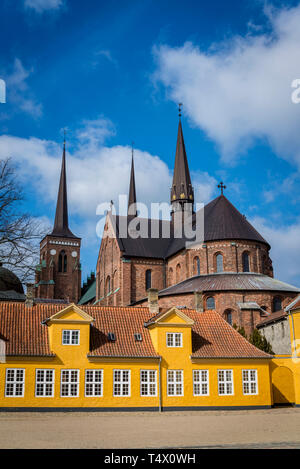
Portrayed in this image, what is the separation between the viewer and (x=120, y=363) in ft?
93.3

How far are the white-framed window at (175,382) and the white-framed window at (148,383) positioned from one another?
32.8 inches

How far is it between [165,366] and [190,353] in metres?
1.70

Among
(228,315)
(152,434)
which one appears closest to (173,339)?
(152,434)

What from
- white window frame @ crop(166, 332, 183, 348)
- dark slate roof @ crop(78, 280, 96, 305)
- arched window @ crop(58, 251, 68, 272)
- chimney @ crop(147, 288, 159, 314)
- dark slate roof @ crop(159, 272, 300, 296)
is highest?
arched window @ crop(58, 251, 68, 272)

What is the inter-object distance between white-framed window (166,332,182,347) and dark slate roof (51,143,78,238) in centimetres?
5501

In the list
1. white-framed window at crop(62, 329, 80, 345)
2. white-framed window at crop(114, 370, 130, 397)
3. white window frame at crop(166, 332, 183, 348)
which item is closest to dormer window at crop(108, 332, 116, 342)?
white-framed window at crop(114, 370, 130, 397)

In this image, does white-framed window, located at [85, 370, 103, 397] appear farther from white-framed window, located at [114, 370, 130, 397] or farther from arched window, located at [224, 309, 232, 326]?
arched window, located at [224, 309, 232, 326]

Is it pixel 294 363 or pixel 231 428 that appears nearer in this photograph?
pixel 231 428

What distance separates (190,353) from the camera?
29.8 m

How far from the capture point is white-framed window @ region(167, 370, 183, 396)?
28906mm

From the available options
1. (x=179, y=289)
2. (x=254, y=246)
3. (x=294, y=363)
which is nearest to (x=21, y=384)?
(x=294, y=363)

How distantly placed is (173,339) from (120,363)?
355 centimetres

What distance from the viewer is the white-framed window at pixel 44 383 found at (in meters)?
26.8
